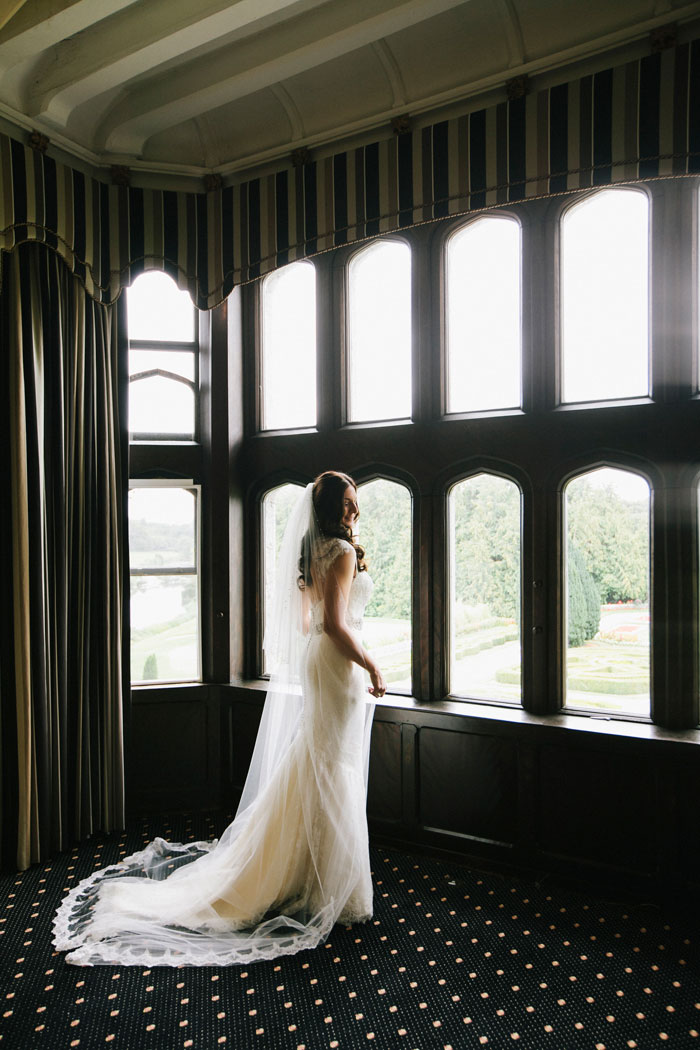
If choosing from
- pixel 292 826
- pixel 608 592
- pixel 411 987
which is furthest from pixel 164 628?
pixel 608 592

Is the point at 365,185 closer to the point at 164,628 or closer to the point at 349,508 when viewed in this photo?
the point at 349,508

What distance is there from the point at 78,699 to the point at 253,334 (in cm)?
239

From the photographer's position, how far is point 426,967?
271 cm

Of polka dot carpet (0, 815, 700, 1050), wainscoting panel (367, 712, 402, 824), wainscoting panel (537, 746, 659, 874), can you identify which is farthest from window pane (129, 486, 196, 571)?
wainscoting panel (537, 746, 659, 874)

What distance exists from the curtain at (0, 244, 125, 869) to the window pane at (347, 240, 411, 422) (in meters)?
1.40

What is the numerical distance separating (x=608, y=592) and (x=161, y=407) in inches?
110

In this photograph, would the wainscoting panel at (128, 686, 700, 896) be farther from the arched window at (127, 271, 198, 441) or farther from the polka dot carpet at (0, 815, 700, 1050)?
the arched window at (127, 271, 198, 441)

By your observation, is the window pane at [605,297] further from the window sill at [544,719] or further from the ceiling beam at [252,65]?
the window sill at [544,719]

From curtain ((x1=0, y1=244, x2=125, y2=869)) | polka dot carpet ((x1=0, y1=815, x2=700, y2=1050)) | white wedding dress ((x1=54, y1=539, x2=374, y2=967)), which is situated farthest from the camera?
curtain ((x1=0, y1=244, x2=125, y2=869))

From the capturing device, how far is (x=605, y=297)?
136 inches

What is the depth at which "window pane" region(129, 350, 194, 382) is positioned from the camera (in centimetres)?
429

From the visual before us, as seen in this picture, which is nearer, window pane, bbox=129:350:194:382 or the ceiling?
the ceiling

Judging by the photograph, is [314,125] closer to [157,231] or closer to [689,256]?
[157,231]

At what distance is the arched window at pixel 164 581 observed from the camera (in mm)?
4266
